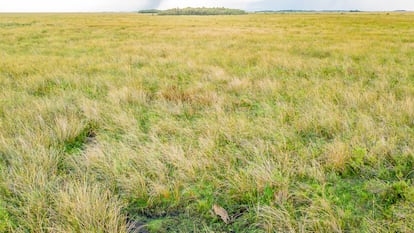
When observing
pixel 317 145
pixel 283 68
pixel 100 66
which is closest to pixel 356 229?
pixel 317 145

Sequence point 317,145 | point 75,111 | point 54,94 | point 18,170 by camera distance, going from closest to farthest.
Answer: point 18,170 < point 317,145 < point 75,111 < point 54,94

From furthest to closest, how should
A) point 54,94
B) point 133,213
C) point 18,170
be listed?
1. point 54,94
2. point 18,170
3. point 133,213

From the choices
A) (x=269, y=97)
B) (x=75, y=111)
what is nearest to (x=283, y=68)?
(x=269, y=97)

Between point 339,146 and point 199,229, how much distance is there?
6.20 ft

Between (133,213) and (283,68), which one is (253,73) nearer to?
(283,68)

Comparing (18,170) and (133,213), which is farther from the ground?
(18,170)

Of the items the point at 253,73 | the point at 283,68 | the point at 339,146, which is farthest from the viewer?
the point at 283,68

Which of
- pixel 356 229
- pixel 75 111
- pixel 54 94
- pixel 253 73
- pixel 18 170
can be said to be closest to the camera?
pixel 356 229

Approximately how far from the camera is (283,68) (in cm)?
860

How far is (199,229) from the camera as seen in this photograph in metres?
2.24

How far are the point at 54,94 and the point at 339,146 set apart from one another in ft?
18.8

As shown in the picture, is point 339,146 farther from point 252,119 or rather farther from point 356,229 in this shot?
point 252,119

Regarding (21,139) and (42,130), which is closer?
(21,139)

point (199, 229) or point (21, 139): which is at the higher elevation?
point (21, 139)
